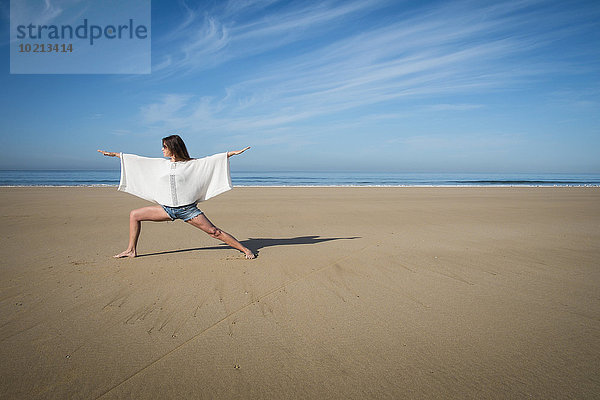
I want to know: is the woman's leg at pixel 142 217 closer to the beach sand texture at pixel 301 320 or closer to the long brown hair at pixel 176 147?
the beach sand texture at pixel 301 320

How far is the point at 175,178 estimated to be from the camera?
4879 mm

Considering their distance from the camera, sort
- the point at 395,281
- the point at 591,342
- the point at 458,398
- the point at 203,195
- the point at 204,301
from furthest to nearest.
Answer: the point at 203,195 < the point at 395,281 < the point at 204,301 < the point at 591,342 < the point at 458,398

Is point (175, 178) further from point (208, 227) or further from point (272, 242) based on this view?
point (272, 242)

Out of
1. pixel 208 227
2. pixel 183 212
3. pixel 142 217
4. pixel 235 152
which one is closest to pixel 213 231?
pixel 208 227

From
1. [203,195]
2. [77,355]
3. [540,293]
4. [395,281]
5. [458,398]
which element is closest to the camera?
[458,398]

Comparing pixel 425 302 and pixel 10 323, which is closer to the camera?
pixel 10 323

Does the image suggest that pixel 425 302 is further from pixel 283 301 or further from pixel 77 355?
pixel 77 355

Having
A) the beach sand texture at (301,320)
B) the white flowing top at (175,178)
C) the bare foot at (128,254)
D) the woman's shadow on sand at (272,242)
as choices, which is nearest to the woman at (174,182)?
the white flowing top at (175,178)

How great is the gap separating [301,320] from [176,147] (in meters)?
3.22

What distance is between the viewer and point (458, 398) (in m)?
2.12

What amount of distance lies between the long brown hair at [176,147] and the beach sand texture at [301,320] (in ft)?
5.32

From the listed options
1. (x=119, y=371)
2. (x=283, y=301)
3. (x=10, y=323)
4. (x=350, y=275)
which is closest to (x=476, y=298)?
(x=350, y=275)

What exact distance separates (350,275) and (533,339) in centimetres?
218

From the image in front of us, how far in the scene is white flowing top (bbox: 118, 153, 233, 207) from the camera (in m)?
4.90
